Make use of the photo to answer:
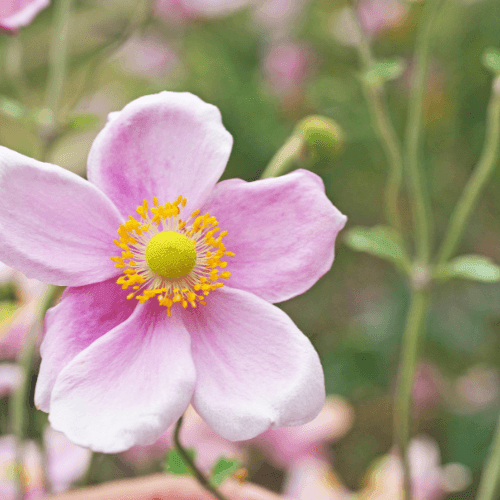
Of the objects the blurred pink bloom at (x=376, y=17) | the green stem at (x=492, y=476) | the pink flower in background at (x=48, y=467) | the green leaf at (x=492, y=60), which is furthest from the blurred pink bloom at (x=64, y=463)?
the blurred pink bloom at (x=376, y=17)

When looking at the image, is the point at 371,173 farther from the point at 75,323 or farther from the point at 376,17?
the point at 75,323

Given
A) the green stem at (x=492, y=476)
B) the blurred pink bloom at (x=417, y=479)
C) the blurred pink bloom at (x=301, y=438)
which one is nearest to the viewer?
the green stem at (x=492, y=476)

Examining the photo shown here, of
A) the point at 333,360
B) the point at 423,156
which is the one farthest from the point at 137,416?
the point at 423,156

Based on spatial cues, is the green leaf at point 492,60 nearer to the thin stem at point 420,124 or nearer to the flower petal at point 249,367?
the thin stem at point 420,124

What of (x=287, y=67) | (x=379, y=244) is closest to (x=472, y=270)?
(x=379, y=244)

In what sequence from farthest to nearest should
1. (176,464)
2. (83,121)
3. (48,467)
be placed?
1. (48,467)
2. (83,121)
3. (176,464)

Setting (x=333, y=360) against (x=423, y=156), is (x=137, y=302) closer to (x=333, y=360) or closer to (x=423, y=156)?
(x=333, y=360)
